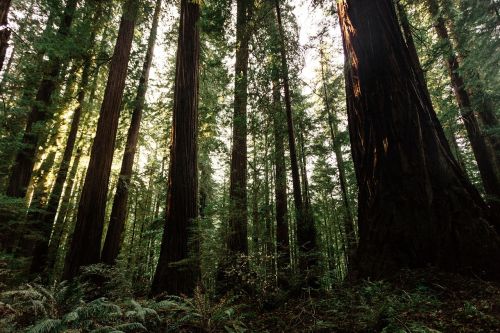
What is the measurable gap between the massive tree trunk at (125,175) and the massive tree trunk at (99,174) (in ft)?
5.79

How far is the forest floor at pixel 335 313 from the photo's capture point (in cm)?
243

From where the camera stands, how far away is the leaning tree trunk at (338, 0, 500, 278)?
11.5 feet

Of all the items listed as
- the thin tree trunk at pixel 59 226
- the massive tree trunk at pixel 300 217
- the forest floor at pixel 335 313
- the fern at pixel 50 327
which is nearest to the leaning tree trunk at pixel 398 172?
the forest floor at pixel 335 313

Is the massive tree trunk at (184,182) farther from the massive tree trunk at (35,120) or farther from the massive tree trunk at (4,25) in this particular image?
the massive tree trunk at (35,120)

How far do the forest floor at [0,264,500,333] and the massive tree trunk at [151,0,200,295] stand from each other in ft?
5.09

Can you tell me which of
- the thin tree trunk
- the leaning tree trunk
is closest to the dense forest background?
the leaning tree trunk

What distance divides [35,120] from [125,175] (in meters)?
3.45

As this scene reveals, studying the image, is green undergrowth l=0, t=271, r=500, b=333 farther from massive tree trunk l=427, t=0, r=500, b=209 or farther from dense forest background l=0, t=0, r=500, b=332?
massive tree trunk l=427, t=0, r=500, b=209

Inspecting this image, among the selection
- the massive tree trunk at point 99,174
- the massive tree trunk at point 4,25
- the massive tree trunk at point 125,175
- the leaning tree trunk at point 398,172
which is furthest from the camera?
the massive tree trunk at point 125,175

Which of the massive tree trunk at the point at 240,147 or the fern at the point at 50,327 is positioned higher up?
the massive tree trunk at the point at 240,147

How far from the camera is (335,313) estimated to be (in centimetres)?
306

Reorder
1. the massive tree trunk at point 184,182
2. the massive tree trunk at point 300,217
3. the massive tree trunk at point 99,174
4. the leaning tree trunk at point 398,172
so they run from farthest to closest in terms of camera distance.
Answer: the massive tree trunk at point 300,217 → the massive tree trunk at point 99,174 → the massive tree trunk at point 184,182 → the leaning tree trunk at point 398,172

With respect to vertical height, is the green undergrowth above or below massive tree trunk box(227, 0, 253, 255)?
below

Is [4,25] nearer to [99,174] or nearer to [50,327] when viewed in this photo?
[50,327]
